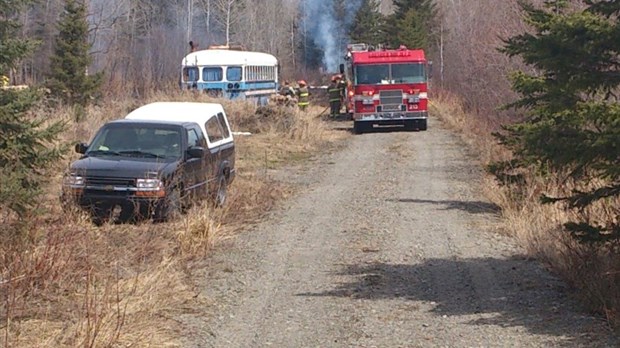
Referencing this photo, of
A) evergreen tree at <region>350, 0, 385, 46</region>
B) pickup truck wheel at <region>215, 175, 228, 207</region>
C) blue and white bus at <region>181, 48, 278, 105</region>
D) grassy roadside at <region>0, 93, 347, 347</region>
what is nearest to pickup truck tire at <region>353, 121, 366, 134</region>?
blue and white bus at <region>181, 48, 278, 105</region>

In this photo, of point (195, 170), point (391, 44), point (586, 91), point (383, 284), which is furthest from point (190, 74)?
point (586, 91)

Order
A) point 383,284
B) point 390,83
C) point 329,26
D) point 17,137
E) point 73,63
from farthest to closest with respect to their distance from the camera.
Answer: point 329,26, point 73,63, point 390,83, point 17,137, point 383,284

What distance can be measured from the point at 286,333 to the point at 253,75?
34.0 m

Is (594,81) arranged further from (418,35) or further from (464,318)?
(418,35)

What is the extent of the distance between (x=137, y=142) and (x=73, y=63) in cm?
1853

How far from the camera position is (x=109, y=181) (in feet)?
42.7

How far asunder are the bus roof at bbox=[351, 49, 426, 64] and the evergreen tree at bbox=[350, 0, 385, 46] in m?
Answer: 35.2

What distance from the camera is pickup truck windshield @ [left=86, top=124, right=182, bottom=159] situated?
1396 centimetres

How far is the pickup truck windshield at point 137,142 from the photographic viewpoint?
14.0 meters

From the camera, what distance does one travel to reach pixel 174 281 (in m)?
8.98

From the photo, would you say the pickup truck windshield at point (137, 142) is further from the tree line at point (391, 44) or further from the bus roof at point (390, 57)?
the bus roof at point (390, 57)

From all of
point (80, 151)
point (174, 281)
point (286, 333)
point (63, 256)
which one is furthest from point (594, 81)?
point (80, 151)

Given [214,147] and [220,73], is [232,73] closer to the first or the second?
[220,73]

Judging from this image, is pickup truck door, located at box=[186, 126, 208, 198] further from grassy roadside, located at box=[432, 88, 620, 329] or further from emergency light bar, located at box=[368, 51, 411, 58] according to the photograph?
emergency light bar, located at box=[368, 51, 411, 58]
